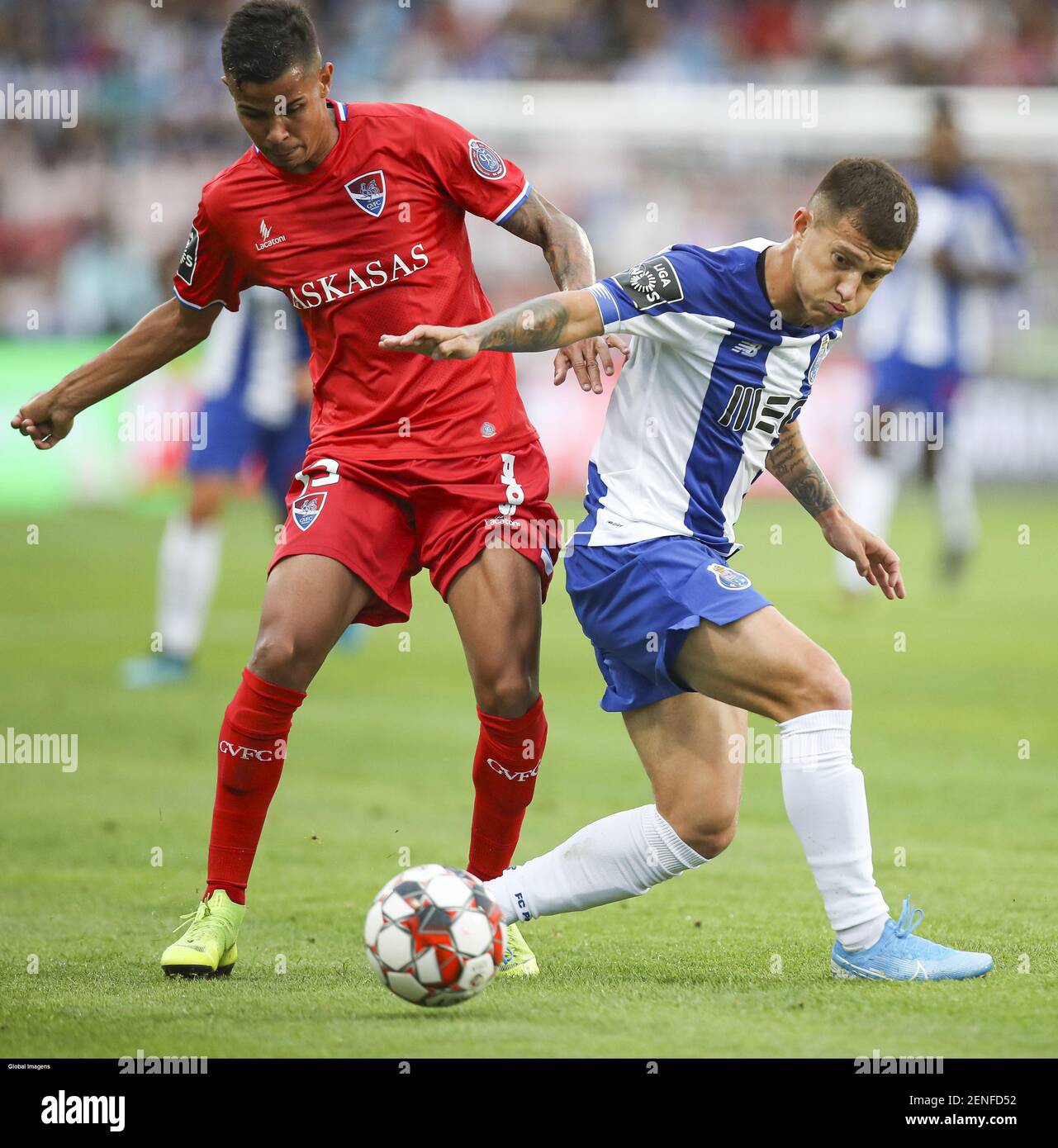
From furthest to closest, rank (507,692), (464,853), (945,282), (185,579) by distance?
(945,282), (185,579), (464,853), (507,692)

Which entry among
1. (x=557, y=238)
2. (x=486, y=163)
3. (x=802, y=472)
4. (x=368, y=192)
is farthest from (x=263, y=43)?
(x=802, y=472)

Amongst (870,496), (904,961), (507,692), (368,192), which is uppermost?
(368,192)

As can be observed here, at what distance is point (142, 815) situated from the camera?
23.2 feet

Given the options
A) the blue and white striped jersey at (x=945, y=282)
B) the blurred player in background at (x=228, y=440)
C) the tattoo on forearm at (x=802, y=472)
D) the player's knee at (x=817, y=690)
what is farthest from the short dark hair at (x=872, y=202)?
the blue and white striped jersey at (x=945, y=282)

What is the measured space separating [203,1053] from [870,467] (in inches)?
364

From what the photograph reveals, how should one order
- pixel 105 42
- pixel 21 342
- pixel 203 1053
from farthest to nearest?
1. pixel 105 42
2. pixel 21 342
3. pixel 203 1053

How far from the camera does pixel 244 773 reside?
15.7 feet

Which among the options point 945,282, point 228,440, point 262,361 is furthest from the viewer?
point 945,282

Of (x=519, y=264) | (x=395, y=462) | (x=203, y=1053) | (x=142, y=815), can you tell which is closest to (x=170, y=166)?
(x=519, y=264)

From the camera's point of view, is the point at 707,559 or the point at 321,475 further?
the point at 321,475

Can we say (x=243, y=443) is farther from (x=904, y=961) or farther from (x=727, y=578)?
(x=904, y=961)

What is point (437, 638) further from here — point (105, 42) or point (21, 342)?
point (105, 42)

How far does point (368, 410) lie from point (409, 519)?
0.34 m
